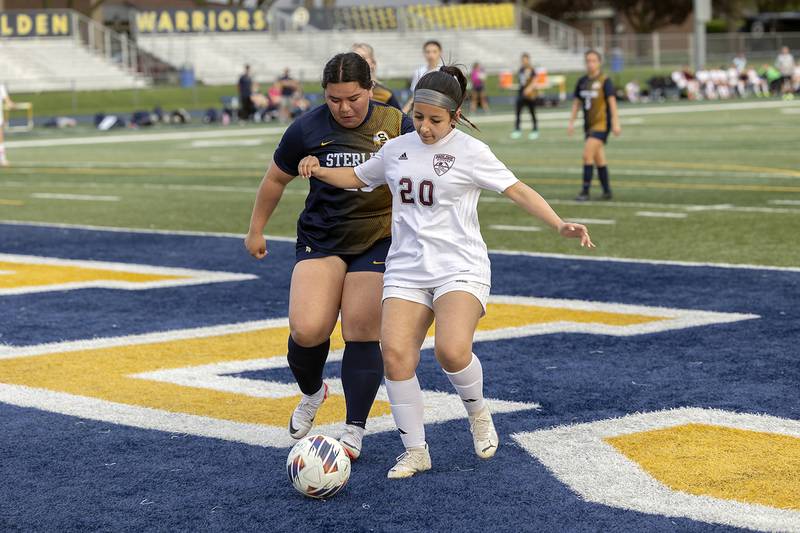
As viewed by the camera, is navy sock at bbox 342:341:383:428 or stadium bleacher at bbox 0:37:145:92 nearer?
navy sock at bbox 342:341:383:428

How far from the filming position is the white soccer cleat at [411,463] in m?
5.45

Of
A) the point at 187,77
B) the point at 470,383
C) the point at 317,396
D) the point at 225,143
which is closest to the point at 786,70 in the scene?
the point at 187,77

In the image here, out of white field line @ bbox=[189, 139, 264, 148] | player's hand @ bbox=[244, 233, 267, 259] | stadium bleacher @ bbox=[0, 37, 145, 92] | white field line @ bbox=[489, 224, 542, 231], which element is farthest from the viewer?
stadium bleacher @ bbox=[0, 37, 145, 92]

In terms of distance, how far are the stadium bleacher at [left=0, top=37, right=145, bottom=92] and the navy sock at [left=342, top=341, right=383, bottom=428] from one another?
42396 millimetres

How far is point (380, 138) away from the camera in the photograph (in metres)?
6.18

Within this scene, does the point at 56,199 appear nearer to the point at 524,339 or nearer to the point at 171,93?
the point at 524,339

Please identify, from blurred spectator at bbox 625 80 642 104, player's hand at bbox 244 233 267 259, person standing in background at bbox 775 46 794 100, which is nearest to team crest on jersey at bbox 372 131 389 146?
player's hand at bbox 244 233 267 259

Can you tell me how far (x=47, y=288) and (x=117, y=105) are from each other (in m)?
37.2

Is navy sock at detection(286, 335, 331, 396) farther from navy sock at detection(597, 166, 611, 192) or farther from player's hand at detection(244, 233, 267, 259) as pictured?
navy sock at detection(597, 166, 611, 192)

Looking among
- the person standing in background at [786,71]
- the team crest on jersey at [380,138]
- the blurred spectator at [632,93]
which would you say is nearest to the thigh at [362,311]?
the team crest on jersey at [380,138]

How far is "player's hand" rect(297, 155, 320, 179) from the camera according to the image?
5.90 metres

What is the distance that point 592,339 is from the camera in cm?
845

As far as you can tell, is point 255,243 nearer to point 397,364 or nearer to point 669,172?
point 397,364

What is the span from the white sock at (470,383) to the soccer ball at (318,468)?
1.89 feet
